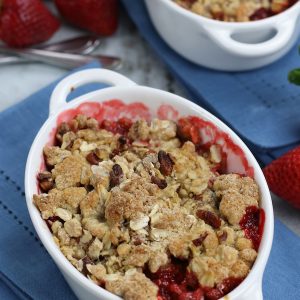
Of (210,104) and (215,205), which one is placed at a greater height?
(215,205)

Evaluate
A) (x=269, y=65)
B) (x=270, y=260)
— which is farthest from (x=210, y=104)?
(x=270, y=260)

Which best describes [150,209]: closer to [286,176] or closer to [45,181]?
[45,181]

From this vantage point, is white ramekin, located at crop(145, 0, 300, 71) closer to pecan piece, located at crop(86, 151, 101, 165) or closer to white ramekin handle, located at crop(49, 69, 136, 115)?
white ramekin handle, located at crop(49, 69, 136, 115)

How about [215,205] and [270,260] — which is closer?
[215,205]

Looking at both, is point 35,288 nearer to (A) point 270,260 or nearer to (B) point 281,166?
(A) point 270,260

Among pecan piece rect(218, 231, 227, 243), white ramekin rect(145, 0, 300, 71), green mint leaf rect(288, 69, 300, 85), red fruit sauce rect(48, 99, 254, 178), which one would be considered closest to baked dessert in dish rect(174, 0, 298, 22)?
white ramekin rect(145, 0, 300, 71)

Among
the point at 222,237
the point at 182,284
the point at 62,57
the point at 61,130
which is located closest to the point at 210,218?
the point at 222,237
